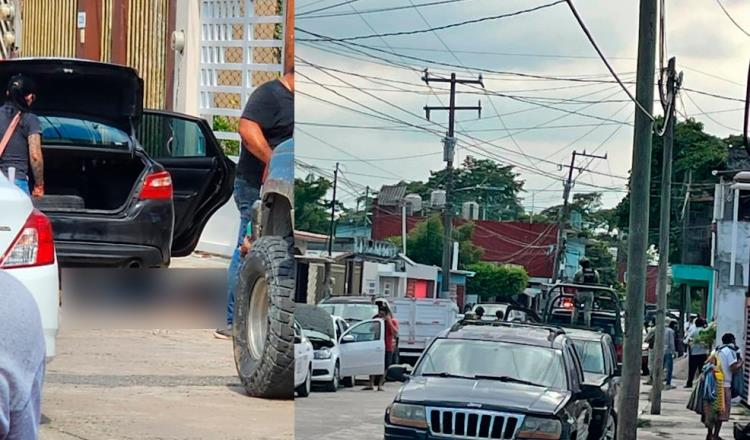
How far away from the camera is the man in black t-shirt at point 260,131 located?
256 cm

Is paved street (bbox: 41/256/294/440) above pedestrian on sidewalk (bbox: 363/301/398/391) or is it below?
below

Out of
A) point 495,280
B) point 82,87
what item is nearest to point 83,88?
point 82,87

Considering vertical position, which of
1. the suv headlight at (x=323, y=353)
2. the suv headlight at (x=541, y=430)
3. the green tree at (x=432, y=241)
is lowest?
the suv headlight at (x=541, y=430)

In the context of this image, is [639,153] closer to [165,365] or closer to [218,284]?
[218,284]

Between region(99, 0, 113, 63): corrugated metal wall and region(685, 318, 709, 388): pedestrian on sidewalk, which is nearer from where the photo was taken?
region(99, 0, 113, 63): corrugated metal wall

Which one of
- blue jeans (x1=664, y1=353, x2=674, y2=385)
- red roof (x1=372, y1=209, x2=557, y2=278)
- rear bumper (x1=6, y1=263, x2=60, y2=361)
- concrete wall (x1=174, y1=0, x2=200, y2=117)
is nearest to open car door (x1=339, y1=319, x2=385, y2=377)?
red roof (x1=372, y1=209, x2=557, y2=278)

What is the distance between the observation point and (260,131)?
268 centimetres

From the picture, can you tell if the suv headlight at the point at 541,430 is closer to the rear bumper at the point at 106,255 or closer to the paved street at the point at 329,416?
the paved street at the point at 329,416

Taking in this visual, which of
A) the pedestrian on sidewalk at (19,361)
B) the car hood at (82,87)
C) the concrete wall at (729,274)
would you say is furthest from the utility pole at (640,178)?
the pedestrian on sidewalk at (19,361)

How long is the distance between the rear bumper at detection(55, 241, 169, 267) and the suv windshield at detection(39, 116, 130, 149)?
295mm

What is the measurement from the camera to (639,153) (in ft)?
9.48

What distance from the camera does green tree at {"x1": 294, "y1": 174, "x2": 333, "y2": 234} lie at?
2328 mm

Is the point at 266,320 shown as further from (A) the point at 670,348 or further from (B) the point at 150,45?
(A) the point at 670,348

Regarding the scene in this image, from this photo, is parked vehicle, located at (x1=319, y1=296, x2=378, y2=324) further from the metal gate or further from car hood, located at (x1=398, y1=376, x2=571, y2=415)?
the metal gate
